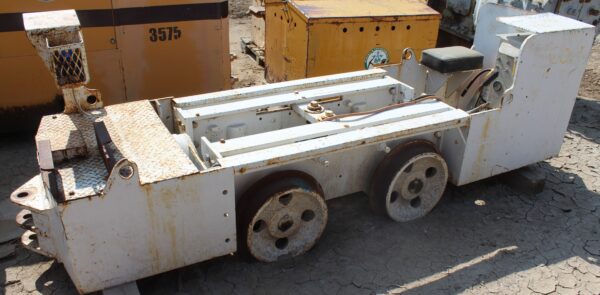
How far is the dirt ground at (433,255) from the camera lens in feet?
10.8

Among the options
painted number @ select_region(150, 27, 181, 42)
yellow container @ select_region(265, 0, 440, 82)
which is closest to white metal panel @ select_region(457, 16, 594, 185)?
yellow container @ select_region(265, 0, 440, 82)

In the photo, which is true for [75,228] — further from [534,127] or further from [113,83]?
[534,127]

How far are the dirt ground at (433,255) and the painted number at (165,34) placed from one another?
1534 mm

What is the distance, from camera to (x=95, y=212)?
2678 mm

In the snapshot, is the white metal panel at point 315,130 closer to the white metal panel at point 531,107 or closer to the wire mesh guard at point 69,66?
the white metal panel at point 531,107

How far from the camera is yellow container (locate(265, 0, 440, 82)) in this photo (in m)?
5.20

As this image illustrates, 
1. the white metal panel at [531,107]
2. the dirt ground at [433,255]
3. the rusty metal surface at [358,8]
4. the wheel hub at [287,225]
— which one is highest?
the rusty metal surface at [358,8]

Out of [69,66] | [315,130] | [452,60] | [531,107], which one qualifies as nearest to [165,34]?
[69,66]

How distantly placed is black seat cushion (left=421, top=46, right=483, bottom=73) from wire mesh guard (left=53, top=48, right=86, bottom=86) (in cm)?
266

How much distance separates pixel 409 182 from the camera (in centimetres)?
382

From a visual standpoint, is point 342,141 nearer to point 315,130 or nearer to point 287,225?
point 315,130

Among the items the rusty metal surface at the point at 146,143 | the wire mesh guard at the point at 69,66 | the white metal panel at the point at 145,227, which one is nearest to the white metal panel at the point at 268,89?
the rusty metal surface at the point at 146,143

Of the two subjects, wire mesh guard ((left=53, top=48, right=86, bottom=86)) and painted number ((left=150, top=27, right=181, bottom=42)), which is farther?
painted number ((left=150, top=27, right=181, bottom=42))

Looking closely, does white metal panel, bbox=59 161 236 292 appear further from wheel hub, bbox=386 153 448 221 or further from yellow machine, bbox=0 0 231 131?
yellow machine, bbox=0 0 231 131
